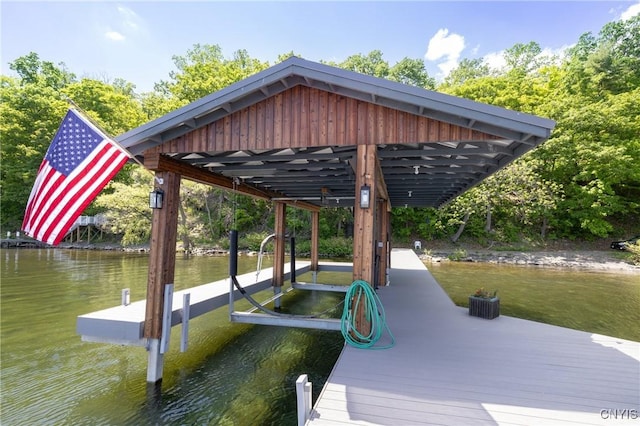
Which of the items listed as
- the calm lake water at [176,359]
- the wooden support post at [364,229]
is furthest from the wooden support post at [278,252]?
the wooden support post at [364,229]

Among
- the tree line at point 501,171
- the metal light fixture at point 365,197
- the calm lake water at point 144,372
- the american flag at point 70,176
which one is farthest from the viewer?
the tree line at point 501,171

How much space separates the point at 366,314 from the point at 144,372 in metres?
3.35

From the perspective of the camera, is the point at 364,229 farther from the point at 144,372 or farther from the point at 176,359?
the point at 144,372

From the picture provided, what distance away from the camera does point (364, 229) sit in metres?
4.14

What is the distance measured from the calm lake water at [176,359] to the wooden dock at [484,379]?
4.02ft

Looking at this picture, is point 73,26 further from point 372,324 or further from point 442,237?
point 442,237

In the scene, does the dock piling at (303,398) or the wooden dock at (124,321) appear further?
the wooden dock at (124,321)

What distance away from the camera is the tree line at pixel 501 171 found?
20.8m

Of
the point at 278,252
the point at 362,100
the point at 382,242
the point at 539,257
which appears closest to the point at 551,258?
the point at 539,257

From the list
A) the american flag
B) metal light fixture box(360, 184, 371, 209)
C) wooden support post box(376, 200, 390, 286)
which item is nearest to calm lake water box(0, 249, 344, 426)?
wooden support post box(376, 200, 390, 286)

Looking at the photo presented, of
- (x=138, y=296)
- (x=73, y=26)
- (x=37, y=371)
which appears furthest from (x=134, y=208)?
(x=37, y=371)

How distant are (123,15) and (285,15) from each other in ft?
19.6

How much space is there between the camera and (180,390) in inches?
163

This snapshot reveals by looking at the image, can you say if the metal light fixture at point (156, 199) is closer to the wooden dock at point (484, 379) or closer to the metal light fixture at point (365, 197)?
the metal light fixture at point (365, 197)
